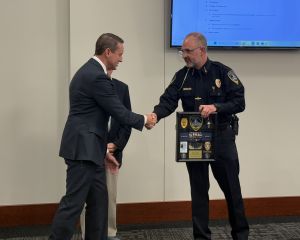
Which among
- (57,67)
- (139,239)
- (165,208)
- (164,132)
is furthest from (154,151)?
(57,67)

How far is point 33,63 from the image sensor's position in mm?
3549

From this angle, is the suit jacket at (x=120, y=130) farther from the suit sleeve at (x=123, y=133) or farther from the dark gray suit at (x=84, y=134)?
the dark gray suit at (x=84, y=134)

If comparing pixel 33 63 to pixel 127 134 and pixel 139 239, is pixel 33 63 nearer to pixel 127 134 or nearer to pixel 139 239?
pixel 127 134

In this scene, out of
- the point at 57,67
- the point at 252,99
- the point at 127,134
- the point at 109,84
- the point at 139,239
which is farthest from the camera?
the point at 252,99

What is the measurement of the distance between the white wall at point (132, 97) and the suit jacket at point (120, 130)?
0.65 m

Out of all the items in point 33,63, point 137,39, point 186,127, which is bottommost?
point 186,127

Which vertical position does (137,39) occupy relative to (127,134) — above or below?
above

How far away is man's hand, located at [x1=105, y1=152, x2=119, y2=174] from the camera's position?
2959mm

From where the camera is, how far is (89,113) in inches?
103

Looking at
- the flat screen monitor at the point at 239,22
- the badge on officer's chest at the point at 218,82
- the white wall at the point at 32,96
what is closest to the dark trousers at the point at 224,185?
the badge on officer's chest at the point at 218,82

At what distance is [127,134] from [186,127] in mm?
475

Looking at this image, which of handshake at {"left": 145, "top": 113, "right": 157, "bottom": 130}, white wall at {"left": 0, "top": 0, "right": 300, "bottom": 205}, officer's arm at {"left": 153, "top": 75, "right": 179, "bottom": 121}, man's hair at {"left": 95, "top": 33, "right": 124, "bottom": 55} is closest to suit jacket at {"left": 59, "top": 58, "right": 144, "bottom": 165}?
man's hair at {"left": 95, "top": 33, "right": 124, "bottom": 55}

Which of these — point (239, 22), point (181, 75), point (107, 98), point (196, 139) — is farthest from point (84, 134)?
point (239, 22)

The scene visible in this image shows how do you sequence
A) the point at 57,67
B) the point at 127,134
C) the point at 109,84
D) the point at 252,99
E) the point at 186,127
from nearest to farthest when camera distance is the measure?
1. the point at 109,84
2. the point at 186,127
3. the point at 127,134
4. the point at 57,67
5. the point at 252,99
